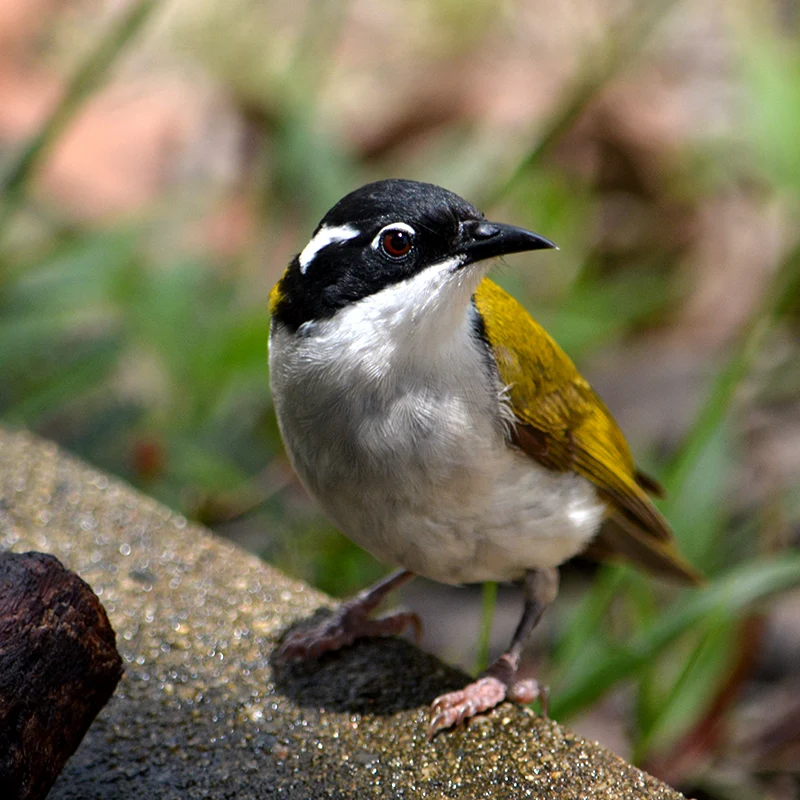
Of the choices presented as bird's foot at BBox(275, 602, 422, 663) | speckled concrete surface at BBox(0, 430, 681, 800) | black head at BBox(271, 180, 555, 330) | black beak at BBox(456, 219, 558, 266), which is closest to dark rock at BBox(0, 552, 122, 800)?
speckled concrete surface at BBox(0, 430, 681, 800)

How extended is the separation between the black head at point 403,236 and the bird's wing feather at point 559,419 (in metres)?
0.31

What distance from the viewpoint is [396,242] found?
9.55ft

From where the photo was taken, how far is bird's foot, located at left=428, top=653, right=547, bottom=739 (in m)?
2.92

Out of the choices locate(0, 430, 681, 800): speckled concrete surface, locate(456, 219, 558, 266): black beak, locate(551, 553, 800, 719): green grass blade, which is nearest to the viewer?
locate(0, 430, 681, 800): speckled concrete surface

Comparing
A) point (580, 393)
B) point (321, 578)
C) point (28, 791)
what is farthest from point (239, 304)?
point (28, 791)

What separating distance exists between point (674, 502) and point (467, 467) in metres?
1.82

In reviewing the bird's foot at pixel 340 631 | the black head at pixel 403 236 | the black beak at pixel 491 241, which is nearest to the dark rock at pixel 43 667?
the bird's foot at pixel 340 631

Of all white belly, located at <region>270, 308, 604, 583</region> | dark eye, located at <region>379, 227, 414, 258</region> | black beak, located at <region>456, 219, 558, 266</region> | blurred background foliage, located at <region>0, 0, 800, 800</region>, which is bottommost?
blurred background foliage, located at <region>0, 0, 800, 800</region>

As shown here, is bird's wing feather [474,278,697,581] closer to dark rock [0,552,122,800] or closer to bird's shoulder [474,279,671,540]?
bird's shoulder [474,279,671,540]

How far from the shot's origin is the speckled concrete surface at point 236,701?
273cm

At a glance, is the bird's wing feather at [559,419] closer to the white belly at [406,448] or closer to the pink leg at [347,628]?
the white belly at [406,448]

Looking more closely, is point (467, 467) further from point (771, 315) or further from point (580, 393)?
point (771, 315)

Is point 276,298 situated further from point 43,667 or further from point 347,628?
point 43,667

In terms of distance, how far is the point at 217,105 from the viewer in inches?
321
